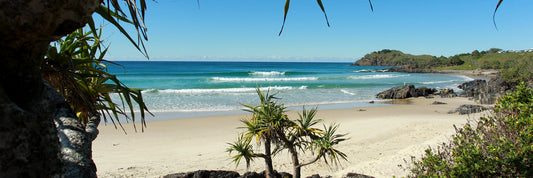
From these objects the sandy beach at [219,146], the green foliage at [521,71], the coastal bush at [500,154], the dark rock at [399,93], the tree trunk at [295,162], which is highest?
the green foliage at [521,71]

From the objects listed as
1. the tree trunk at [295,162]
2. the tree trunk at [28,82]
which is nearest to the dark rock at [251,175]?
Result: the tree trunk at [295,162]

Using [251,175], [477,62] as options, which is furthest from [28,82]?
[477,62]

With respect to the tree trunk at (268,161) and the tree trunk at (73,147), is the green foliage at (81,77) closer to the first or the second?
the tree trunk at (73,147)

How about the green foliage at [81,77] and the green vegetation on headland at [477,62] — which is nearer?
the green foliage at [81,77]

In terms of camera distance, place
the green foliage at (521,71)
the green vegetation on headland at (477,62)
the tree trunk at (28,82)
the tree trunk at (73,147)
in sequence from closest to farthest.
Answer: the tree trunk at (28,82) → the tree trunk at (73,147) → the green foliage at (521,71) → the green vegetation on headland at (477,62)

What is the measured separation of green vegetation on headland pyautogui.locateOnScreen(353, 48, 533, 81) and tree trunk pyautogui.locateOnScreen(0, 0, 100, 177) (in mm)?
9675

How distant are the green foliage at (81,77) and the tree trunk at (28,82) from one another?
25.9 inches

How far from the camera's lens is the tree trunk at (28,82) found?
0.88 metres

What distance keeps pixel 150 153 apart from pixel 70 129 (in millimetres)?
7884

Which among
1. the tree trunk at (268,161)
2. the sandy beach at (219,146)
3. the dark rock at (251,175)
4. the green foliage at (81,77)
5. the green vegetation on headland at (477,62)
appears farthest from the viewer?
the green vegetation on headland at (477,62)

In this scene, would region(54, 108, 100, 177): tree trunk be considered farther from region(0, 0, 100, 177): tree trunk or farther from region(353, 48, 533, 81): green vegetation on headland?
region(353, 48, 533, 81): green vegetation on headland

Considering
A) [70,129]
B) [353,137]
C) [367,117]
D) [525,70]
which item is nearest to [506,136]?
[70,129]

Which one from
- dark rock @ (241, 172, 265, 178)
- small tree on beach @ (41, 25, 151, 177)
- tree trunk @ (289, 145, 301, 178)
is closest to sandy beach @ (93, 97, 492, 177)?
dark rock @ (241, 172, 265, 178)

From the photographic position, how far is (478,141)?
12.2ft
